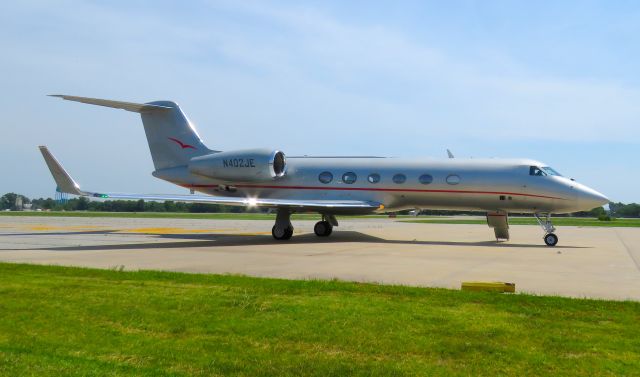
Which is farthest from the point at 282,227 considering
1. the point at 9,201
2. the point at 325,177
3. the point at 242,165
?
the point at 9,201

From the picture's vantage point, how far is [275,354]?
16.6 feet

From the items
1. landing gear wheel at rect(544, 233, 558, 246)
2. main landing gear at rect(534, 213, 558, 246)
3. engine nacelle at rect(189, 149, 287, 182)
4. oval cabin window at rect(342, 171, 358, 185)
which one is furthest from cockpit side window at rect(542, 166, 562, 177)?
engine nacelle at rect(189, 149, 287, 182)

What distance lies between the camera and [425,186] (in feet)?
66.9

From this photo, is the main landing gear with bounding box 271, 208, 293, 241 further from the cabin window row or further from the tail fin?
the tail fin

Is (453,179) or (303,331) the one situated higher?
(453,179)

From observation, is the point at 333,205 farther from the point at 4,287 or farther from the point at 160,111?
the point at 4,287

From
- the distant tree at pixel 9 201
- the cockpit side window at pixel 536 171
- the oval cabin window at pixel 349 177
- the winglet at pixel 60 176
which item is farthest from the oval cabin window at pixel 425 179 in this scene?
the distant tree at pixel 9 201

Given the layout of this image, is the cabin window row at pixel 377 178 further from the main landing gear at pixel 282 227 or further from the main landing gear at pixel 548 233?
the main landing gear at pixel 548 233

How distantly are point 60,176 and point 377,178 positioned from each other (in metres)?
10.7

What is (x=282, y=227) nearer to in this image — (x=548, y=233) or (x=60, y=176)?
(x=60, y=176)

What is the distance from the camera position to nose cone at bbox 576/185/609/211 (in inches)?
744

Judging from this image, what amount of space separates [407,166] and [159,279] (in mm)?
13273

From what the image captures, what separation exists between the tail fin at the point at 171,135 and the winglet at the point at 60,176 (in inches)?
207

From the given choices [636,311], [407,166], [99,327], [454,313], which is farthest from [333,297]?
[407,166]
